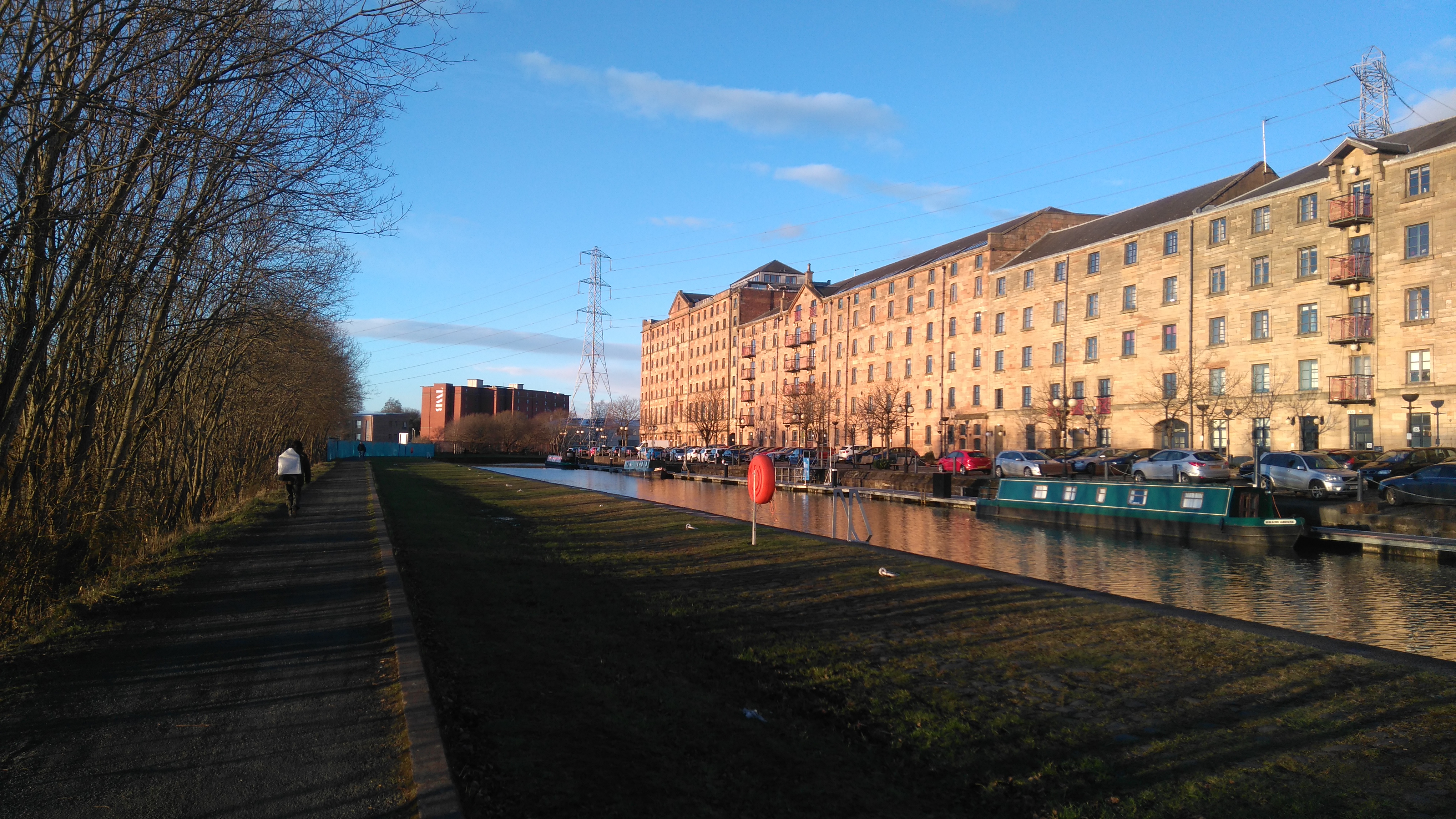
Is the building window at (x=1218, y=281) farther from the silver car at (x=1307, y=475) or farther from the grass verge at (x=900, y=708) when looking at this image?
the grass verge at (x=900, y=708)

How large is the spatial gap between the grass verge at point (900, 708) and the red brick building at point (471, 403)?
152m

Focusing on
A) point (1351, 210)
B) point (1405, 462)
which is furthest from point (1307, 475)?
point (1351, 210)

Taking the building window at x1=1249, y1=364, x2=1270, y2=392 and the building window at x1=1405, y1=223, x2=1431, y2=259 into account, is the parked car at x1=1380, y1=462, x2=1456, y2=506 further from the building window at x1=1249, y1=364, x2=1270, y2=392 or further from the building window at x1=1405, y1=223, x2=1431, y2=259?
the building window at x1=1249, y1=364, x2=1270, y2=392

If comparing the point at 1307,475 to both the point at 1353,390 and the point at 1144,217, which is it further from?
the point at 1144,217

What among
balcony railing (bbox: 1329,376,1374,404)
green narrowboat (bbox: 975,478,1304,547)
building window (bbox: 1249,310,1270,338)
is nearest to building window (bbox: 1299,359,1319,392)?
balcony railing (bbox: 1329,376,1374,404)

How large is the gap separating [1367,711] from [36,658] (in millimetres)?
9873

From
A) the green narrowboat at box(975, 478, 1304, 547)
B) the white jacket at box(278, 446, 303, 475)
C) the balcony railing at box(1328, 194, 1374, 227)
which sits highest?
the balcony railing at box(1328, 194, 1374, 227)

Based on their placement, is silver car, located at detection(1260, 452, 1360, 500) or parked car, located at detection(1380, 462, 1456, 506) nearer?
parked car, located at detection(1380, 462, 1456, 506)

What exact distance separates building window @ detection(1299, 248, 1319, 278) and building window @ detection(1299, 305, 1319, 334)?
1.46 m

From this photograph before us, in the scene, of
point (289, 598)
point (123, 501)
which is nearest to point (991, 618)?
point (289, 598)

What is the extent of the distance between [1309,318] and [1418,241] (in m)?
5.48

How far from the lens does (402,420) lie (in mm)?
182250

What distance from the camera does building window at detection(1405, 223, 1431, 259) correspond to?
37.6m

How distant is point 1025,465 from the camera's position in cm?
4053
